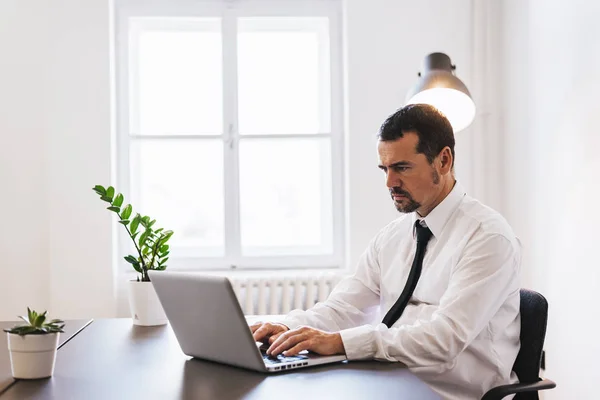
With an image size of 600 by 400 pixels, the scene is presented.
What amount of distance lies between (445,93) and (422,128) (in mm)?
954

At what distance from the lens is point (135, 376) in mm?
1694

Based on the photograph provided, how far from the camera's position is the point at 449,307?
1.96 meters

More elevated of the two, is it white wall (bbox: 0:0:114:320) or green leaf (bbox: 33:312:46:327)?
white wall (bbox: 0:0:114:320)

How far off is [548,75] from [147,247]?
6.77ft

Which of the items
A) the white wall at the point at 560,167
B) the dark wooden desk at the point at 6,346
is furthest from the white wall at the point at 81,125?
the dark wooden desk at the point at 6,346

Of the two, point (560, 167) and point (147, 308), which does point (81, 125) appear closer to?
point (147, 308)

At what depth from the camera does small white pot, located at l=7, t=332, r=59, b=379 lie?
5.44 ft

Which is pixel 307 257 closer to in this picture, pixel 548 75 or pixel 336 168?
pixel 336 168

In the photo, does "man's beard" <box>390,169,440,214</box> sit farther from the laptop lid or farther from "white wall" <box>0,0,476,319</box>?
"white wall" <box>0,0,476,319</box>

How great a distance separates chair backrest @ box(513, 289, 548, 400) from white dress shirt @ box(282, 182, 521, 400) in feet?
0.08

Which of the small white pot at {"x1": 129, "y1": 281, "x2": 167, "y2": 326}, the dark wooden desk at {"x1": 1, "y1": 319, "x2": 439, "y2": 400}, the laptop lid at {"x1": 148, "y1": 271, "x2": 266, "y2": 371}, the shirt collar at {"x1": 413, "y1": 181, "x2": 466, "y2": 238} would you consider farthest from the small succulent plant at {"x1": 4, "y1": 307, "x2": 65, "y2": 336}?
the shirt collar at {"x1": 413, "y1": 181, "x2": 466, "y2": 238}

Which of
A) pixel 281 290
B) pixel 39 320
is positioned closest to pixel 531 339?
pixel 39 320

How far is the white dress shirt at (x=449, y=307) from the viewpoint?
1.90m

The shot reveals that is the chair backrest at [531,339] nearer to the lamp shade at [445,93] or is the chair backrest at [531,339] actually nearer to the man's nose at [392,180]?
the man's nose at [392,180]
